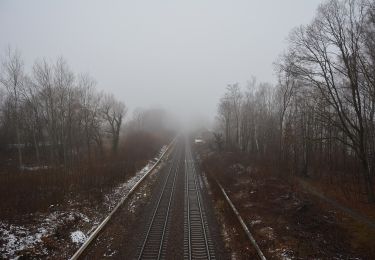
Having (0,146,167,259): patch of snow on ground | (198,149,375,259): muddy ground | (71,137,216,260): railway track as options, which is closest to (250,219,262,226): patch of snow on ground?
(198,149,375,259): muddy ground

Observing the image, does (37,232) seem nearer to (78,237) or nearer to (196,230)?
(78,237)

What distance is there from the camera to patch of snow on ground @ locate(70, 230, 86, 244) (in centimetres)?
1209

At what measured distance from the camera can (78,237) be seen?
1236 centimetres

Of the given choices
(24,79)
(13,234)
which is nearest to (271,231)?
(13,234)

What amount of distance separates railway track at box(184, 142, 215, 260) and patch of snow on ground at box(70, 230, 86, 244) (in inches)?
185

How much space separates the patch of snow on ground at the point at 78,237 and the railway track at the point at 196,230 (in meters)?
4.69

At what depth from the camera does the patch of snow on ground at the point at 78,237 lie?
1209 centimetres

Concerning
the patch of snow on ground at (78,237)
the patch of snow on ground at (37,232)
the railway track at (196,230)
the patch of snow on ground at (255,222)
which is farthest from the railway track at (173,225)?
the patch of snow on ground at (255,222)

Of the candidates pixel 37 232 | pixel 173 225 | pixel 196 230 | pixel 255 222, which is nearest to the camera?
pixel 37 232

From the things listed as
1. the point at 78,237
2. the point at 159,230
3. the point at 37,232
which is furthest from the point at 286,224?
the point at 37,232

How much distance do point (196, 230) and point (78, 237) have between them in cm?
572

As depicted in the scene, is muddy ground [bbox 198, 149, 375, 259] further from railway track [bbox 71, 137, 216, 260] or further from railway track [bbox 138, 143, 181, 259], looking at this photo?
railway track [bbox 138, 143, 181, 259]

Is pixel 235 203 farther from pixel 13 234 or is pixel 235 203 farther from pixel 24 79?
pixel 24 79

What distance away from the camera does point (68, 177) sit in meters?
20.9
